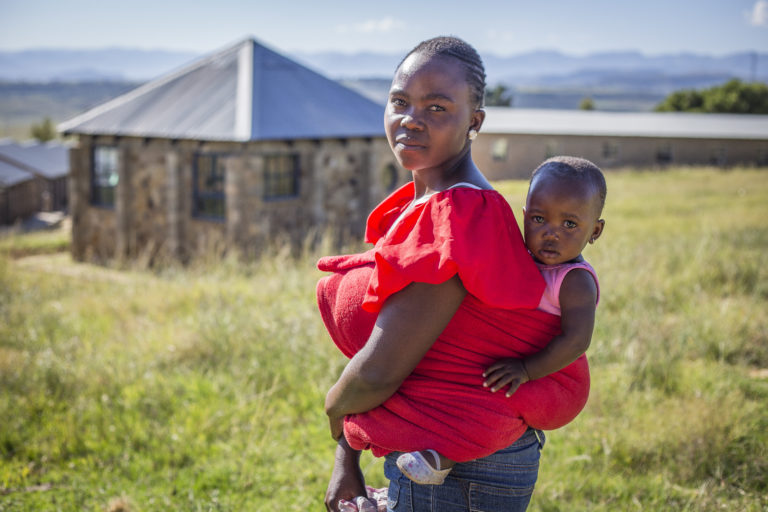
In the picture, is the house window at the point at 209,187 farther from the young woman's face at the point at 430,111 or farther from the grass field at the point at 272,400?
the young woman's face at the point at 430,111

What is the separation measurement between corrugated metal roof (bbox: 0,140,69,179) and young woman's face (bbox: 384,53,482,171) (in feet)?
113

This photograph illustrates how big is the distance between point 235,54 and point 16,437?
14285 millimetres

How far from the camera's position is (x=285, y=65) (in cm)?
1712

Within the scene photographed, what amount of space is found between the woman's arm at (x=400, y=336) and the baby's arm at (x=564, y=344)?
200 mm

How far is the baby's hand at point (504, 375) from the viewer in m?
1.71

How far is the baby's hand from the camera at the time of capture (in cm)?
171

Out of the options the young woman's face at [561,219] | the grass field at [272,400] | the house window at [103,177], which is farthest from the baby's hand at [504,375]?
the house window at [103,177]

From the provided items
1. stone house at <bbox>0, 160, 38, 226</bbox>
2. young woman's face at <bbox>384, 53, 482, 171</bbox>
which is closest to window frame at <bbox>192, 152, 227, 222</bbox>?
young woman's face at <bbox>384, 53, 482, 171</bbox>

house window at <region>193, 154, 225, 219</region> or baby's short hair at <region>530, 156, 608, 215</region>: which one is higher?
baby's short hair at <region>530, 156, 608, 215</region>

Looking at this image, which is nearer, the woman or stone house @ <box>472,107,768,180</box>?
the woman

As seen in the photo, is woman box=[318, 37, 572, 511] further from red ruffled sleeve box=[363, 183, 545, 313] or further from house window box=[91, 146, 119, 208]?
house window box=[91, 146, 119, 208]

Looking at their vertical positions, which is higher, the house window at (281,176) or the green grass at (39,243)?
the house window at (281,176)

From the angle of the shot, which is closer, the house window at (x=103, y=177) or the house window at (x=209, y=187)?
the house window at (x=209, y=187)

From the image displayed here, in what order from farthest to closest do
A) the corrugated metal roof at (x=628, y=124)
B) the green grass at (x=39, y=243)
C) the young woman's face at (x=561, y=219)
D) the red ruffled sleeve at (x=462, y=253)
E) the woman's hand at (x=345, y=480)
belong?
the corrugated metal roof at (x=628, y=124) < the green grass at (x=39, y=243) < the woman's hand at (x=345, y=480) < the young woman's face at (x=561, y=219) < the red ruffled sleeve at (x=462, y=253)
